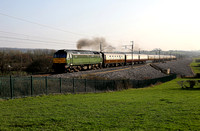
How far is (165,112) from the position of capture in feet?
36.8

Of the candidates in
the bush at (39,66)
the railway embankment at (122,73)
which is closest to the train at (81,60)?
the railway embankment at (122,73)

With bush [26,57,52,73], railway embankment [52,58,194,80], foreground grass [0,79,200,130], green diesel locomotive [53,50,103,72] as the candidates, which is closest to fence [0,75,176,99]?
foreground grass [0,79,200,130]

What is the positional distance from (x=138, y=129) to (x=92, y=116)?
263 centimetres

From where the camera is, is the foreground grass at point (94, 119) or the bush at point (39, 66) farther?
the bush at point (39, 66)

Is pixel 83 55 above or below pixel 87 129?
above

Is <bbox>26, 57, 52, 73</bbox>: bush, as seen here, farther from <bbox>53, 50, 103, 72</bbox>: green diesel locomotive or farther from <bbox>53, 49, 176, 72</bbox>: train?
<bbox>53, 50, 103, 72</bbox>: green diesel locomotive

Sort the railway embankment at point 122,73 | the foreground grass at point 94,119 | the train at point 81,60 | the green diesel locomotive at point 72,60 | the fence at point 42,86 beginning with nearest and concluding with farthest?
the foreground grass at point 94,119, the fence at point 42,86, the railway embankment at point 122,73, the green diesel locomotive at point 72,60, the train at point 81,60

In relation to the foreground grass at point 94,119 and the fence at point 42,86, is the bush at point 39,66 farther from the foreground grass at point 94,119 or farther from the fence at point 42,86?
the foreground grass at point 94,119

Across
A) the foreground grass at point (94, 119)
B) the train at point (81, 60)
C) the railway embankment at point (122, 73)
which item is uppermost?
the train at point (81, 60)

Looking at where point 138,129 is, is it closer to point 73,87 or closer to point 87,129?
point 87,129

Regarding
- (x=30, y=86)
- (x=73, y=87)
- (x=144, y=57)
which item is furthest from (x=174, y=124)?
(x=144, y=57)

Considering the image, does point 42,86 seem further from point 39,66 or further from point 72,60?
point 39,66

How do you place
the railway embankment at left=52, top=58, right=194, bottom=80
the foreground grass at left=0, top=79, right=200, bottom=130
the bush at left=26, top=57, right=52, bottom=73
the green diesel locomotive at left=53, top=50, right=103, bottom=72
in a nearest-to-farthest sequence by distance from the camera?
the foreground grass at left=0, top=79, right=200, bottom=130
the railway embankment at left=52, top=58, right=194, bottom=80
the green diesel locomotive at left=53, top=50, right=103, bottom=72
the bush at left=26, top=57, right=52, bottom=73

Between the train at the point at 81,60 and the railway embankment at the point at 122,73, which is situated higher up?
the train at the point at 81,60
